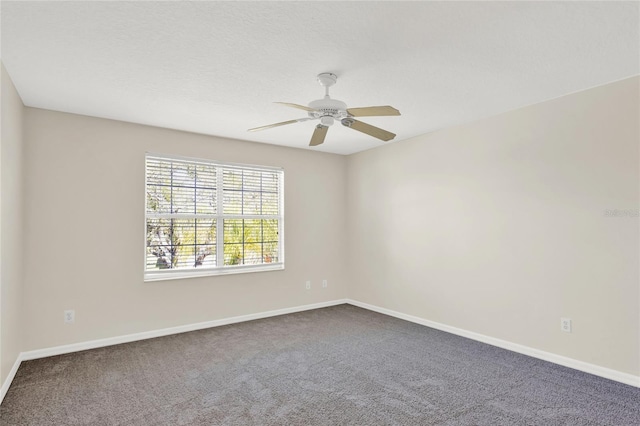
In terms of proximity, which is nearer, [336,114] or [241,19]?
[241,19]

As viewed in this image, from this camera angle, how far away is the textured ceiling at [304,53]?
196cm

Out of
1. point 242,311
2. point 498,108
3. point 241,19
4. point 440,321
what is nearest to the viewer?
point 241,19

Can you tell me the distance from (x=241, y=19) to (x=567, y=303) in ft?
11.4

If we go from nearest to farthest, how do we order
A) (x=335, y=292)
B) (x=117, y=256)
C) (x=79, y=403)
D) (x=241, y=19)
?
(x=241, y=19) < (x=79, y=403) < (x=117, y=256) < (x=335, y=292)

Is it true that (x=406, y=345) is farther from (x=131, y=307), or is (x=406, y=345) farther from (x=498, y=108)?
(x=131, y=307)

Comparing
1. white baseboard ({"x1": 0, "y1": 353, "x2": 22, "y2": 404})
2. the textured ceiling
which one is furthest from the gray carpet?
the textured ceiling

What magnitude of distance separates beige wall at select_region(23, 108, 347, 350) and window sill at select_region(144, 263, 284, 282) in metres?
0.06

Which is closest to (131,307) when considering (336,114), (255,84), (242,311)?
(242,311)

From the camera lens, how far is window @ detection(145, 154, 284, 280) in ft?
13.9

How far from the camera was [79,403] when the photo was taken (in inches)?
101

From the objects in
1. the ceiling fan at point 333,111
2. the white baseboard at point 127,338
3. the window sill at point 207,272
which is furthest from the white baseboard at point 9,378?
the ceiling fan at point 333,111

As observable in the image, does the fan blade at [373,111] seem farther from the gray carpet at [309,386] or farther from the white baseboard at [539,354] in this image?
the white baseboard at [539,354]

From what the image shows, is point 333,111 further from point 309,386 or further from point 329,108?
point 309,386

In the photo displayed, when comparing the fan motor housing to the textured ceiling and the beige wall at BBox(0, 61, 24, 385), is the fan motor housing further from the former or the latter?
the beige wall at BBox(0, 61, 24, 385)
